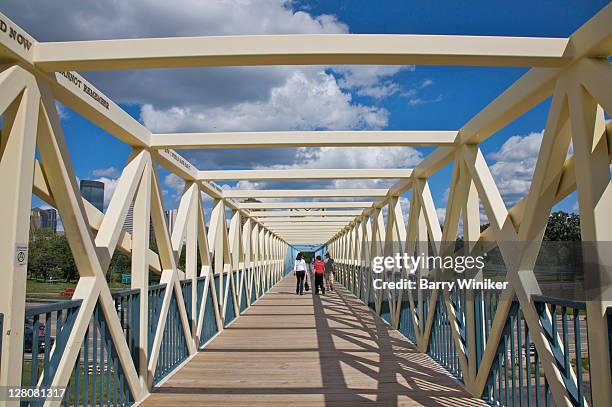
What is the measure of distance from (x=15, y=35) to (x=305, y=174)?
597 cm

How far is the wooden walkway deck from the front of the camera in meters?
4.92

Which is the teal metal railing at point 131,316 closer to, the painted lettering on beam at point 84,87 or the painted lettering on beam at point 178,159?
the painted lettering on beam at point 84,87

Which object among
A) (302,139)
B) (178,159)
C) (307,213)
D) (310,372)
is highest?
(307,213)

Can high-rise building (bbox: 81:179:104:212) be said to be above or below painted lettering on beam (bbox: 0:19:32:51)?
below

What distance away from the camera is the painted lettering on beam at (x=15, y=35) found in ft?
9.49

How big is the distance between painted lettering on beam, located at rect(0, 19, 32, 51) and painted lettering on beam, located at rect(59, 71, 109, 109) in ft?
1.23

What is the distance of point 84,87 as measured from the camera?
13.2ft

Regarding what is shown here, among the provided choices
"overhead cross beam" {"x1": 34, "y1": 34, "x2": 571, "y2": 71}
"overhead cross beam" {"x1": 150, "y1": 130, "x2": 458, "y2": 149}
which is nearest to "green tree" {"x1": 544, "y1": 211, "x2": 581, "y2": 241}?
"overhead cross beam" {"x1": 150, "y1": 130, "x2": 458, "y2": 149}

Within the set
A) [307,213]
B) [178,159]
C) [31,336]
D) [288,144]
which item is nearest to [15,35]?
[31,336]

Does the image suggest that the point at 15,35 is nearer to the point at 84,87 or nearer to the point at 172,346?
the point at 84,87

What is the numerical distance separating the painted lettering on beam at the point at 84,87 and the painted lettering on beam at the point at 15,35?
1.23 feet

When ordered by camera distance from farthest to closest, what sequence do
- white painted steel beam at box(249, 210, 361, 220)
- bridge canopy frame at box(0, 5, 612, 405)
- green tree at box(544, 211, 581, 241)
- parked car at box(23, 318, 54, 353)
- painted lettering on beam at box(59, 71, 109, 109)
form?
1. green tree at box(544, 211, 581, 241)
2. white painted steel beam at box(249, 210, 361, 220)
3. painted lettering on beam at box(59, 71, 109, 109)
4. parked car at box(23, 318, 54, 353)
5. bridge canopy frame at box(0, 5, 612, 405)

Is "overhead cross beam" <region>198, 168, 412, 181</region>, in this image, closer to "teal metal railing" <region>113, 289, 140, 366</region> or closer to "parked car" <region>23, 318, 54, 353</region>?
"teal metal railing" <region>113, 289, 140, 366</region>

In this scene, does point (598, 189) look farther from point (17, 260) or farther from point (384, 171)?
point (384, 171)
